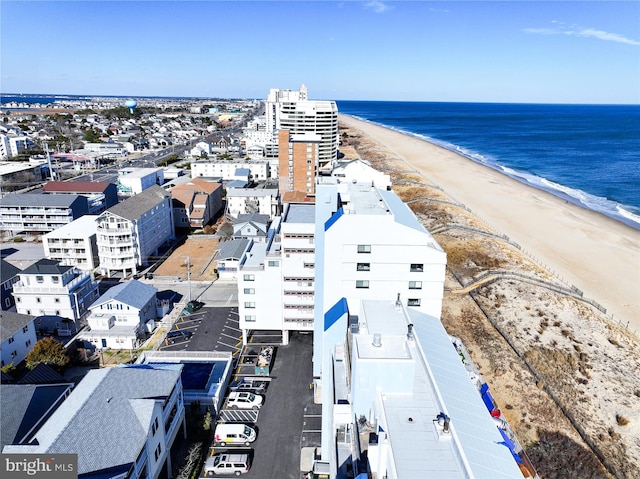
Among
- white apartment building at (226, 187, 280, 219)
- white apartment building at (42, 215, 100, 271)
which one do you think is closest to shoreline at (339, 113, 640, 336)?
white apartment building at (226, 187, 280, 219)

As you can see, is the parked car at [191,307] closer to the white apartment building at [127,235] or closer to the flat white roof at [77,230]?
the white apartment building at [127,235]

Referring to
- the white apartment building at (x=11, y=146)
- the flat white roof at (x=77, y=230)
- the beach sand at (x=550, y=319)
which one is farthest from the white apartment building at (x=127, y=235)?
the white apartment building at (x=11, y=146)

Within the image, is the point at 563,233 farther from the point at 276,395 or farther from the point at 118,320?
the point at 118,320

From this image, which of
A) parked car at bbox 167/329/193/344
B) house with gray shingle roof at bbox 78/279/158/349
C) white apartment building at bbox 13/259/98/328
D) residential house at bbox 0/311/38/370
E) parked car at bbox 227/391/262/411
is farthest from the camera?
white apartment building at bbox 13/259/98/328

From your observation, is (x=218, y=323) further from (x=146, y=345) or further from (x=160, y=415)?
(x=160, y=415)

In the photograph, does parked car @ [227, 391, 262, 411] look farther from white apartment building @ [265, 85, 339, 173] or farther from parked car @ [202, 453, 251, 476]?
white apartment building @ [265, 85, 339, 173]

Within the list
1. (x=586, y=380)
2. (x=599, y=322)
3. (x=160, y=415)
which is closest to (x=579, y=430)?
(x=586, y=380)

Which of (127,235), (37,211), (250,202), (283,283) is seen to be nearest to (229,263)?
(127,235)
